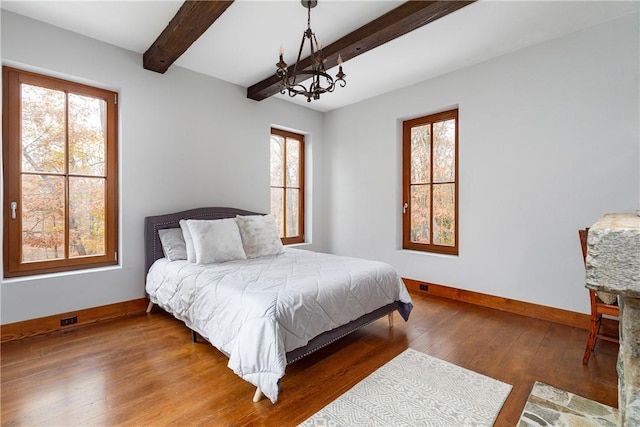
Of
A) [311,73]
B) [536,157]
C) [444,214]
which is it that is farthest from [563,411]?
[311,73]

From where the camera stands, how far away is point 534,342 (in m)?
2.42

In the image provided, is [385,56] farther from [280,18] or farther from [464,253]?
[464,253]

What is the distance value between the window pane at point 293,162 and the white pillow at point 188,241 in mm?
1957

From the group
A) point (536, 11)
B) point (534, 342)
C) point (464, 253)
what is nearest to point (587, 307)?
point (534, 342)

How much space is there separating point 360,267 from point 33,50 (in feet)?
10.8

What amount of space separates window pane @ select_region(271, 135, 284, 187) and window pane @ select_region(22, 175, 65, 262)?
2.44m

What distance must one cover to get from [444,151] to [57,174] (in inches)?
160

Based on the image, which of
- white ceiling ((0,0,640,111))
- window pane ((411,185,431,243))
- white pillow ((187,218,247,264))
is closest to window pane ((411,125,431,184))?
window pane ((411,185,431,243))

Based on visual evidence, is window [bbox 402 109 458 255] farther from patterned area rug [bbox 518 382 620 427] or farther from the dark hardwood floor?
patterned area rug [bbox 518 382 620 427]

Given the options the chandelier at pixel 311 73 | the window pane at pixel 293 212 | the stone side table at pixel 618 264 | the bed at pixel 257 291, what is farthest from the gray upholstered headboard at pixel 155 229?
the stone side table at pixel 618 264

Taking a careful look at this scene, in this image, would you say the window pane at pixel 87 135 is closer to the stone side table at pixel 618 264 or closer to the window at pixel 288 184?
the window at pixel 288 184

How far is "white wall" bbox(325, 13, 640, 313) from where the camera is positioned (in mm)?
2506

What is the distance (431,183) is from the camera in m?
3.81

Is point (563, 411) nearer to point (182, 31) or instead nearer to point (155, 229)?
point (155, 229)
